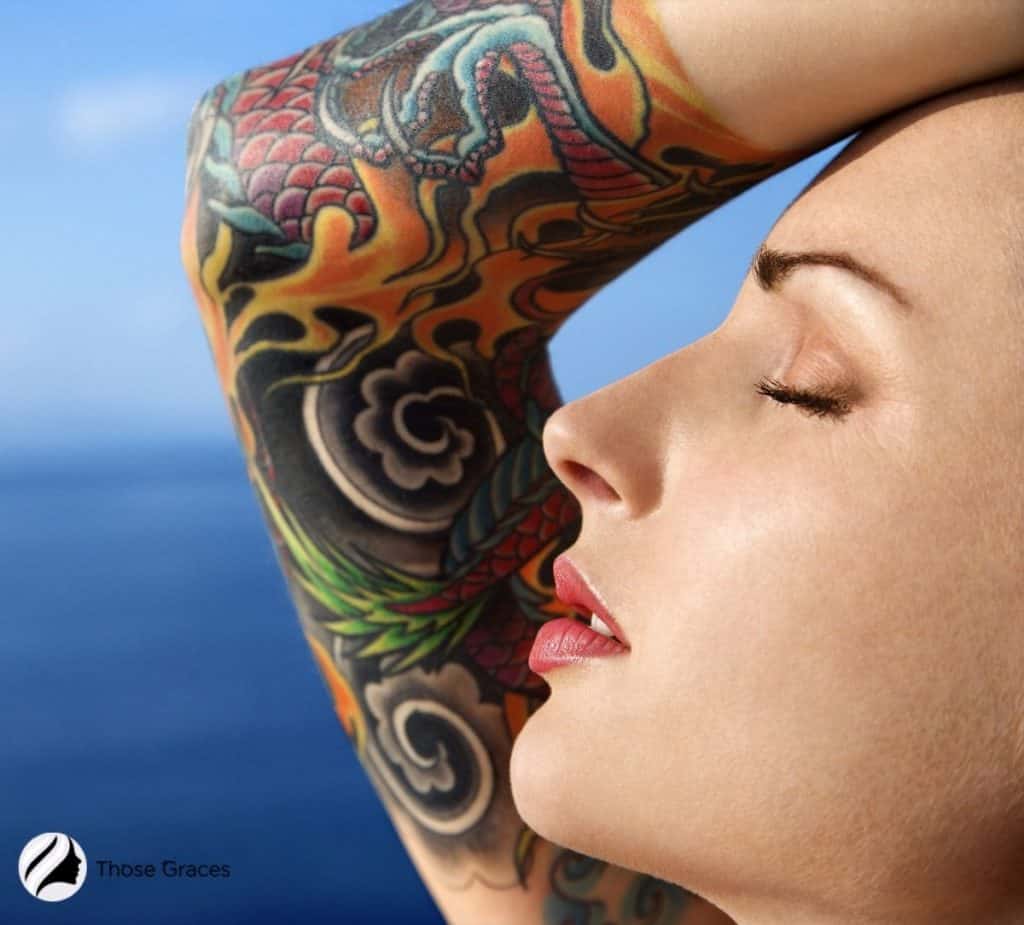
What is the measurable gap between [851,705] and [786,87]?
0.36 m

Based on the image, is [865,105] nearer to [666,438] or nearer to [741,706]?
[666,438]

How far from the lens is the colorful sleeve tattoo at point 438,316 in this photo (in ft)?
3.15

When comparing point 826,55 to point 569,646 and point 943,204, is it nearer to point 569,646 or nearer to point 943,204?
point 943,204

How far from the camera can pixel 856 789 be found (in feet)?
2.60

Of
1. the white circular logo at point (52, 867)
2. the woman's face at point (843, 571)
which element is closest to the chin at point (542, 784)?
the woman's face at point (843, 571)

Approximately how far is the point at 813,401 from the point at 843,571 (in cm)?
10

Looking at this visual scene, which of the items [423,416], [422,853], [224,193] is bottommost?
[422,853]

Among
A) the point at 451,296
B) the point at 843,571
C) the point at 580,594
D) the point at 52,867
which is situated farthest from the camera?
the point at 52,867

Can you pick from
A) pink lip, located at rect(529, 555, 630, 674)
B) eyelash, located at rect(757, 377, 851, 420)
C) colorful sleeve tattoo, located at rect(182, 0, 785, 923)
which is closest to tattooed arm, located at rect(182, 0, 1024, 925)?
colorful sleeve tattoo, located at rect(182, 0, 785, 923)

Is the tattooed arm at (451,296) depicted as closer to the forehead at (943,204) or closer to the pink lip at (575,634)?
the forehead at (943,204)

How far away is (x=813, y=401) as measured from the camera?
812 millimetres

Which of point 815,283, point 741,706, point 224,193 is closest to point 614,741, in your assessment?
point 741,706

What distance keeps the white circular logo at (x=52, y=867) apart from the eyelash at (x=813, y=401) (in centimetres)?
136

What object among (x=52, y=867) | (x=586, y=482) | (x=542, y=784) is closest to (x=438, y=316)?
(x=586, y=482)
